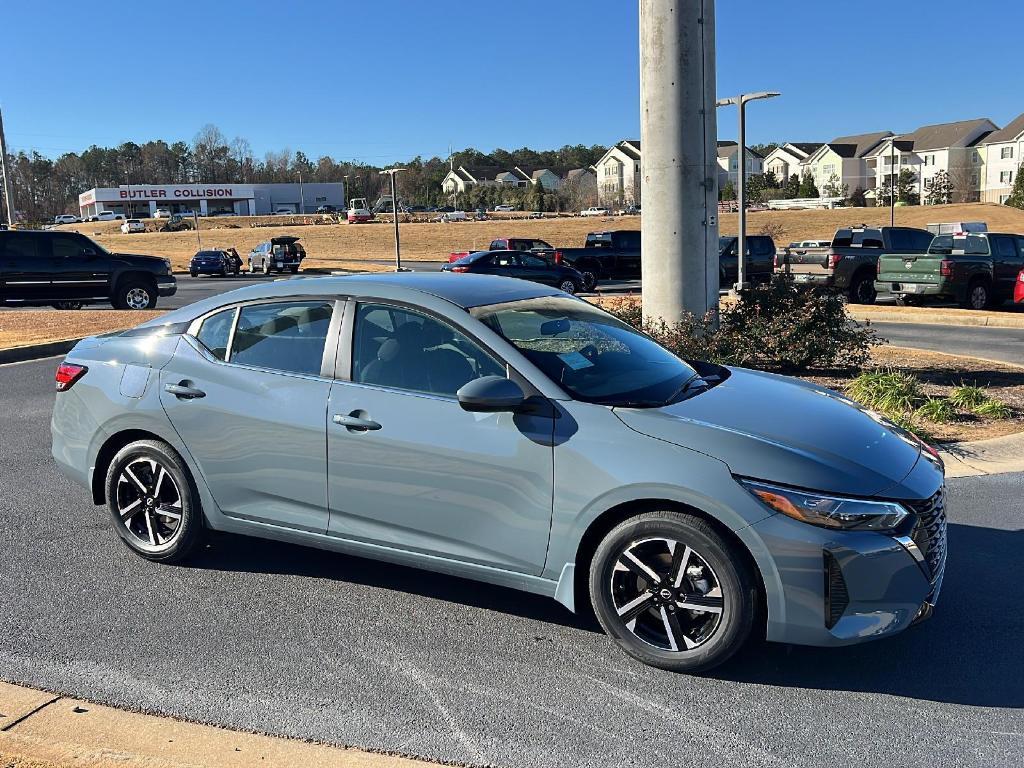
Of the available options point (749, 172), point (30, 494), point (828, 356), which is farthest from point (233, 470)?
point (749, 172)

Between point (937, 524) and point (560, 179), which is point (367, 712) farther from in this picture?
point (560, 179)

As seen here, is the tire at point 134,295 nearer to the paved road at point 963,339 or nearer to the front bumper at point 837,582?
the paved road at point 963,339

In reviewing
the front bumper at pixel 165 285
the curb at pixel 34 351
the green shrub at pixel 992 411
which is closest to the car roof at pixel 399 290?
the green shrub at pixel 992 411

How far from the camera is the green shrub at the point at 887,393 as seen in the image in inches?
327

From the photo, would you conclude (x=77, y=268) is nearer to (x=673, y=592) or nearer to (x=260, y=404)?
(x=260, y=404)

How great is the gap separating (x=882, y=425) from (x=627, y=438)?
1416mm

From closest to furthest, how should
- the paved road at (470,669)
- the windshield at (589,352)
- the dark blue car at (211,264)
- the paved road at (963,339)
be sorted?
the paved road at (470,669)
the windshield at (589,352)
the paved road at (963,339)
the dark blue car at (211,264)

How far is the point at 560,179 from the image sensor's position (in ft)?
484

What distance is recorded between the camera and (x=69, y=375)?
5.52 meters

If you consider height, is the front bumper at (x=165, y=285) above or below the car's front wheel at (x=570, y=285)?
above

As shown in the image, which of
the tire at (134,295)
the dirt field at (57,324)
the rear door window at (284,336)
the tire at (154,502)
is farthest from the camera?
the tire at (134,295)

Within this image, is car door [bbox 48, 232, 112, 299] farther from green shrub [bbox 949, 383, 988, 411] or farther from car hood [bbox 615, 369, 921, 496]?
car hood [bbox 615, 369, 921, 496]

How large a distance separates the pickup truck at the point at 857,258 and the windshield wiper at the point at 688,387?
17.9m

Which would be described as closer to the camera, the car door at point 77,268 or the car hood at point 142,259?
the car door at point 77,268
